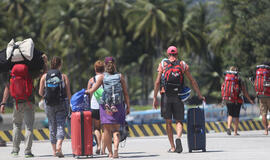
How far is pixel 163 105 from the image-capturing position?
11.3 m

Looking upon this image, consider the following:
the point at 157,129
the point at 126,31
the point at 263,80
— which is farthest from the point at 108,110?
the point at 126,31

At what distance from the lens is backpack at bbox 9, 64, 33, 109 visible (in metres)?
11.0

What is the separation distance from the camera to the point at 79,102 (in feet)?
35.5

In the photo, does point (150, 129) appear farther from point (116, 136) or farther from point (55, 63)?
point (116, 136)

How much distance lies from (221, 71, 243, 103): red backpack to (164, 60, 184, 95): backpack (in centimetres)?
502

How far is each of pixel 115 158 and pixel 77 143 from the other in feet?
2.25

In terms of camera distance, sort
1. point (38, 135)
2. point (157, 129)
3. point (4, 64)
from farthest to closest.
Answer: point (157, 129) → point (38, 135) → point (4, 64)

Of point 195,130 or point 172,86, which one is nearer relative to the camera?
point 172,86

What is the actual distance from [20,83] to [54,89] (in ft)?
2.01

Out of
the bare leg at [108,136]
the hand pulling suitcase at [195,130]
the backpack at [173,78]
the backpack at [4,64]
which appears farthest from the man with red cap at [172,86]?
the backpack at [4,64]

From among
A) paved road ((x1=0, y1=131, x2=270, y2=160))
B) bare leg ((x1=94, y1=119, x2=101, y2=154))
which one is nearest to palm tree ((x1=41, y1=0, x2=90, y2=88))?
paved road ((x1=0, y1=131, x2=270, y2=160))

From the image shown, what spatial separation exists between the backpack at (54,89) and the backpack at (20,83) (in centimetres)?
35

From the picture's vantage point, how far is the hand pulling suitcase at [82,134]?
1057 centimetres

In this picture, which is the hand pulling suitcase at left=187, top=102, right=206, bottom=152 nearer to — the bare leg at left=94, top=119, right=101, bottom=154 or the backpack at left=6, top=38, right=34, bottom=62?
the bare leg at left=94, top=119, right=101, bottom=154
